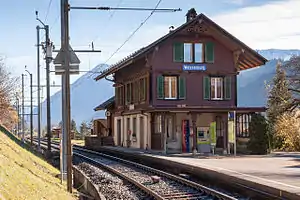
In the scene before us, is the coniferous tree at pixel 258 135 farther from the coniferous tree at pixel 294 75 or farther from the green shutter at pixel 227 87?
the coniferous tree at pixel 294 75

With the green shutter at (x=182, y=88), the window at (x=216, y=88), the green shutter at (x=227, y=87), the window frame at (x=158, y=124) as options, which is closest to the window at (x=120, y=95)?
the window frame at (x=158, y=124)

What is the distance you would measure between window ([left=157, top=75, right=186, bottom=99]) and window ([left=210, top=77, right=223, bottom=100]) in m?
2.20

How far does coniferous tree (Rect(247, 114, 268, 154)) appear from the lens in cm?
3181

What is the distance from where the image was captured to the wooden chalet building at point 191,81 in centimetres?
3597

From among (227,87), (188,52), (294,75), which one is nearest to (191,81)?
(188,52)

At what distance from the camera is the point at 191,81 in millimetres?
37000

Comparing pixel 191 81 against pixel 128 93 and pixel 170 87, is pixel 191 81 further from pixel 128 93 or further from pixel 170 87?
pixel 128 93

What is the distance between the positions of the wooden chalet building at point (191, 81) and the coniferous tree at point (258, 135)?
2823mm

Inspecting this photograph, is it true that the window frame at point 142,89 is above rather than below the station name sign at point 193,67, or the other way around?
below

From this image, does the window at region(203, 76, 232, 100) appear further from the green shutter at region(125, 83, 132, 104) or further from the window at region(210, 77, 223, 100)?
the green shutter at region(125, 83, 132, 104)

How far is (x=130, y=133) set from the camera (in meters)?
43.4

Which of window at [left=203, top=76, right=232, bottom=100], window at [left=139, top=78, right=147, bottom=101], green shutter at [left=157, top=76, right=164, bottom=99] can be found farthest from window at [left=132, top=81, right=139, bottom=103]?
window at [left=203, top=76, right=232, bottom=100]

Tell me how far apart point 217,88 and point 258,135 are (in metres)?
6.62

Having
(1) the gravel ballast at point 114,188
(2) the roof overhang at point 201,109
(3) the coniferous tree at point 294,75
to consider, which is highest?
(3) the coniferous tree at point 294,75
